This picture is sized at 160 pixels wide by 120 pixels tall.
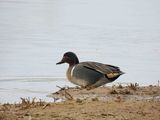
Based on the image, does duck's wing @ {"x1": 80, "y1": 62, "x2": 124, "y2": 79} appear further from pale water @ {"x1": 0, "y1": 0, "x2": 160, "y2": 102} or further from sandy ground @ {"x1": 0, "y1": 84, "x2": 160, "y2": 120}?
sandy ground @ {"x1": 0, "y1": 84, "x2": 160, "y2": 120}

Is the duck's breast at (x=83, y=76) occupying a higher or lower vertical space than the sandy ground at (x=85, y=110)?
higher

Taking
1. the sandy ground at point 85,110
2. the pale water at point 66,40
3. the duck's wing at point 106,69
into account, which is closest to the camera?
the sandy ground at point 85,110

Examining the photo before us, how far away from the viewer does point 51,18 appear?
68.5ft

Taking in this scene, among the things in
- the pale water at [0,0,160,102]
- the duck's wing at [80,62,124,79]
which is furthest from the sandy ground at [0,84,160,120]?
the pale water at [0,0,160,102]

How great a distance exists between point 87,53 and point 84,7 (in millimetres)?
9489

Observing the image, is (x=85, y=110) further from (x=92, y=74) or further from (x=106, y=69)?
(x=92, y=74)

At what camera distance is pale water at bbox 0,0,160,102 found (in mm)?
11781

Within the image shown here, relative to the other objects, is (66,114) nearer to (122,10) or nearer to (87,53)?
(87,53)

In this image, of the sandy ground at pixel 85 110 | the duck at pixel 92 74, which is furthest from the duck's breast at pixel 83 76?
the sandy ground at pixel 85 110

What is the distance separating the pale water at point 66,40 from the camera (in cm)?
1178

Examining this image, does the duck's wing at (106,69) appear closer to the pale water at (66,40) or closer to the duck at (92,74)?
the duck at (92,74)

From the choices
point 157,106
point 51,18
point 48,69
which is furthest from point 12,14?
point 157,106

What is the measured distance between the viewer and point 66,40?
52.1 feet

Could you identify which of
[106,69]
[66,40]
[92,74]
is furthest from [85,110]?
[66,40]
